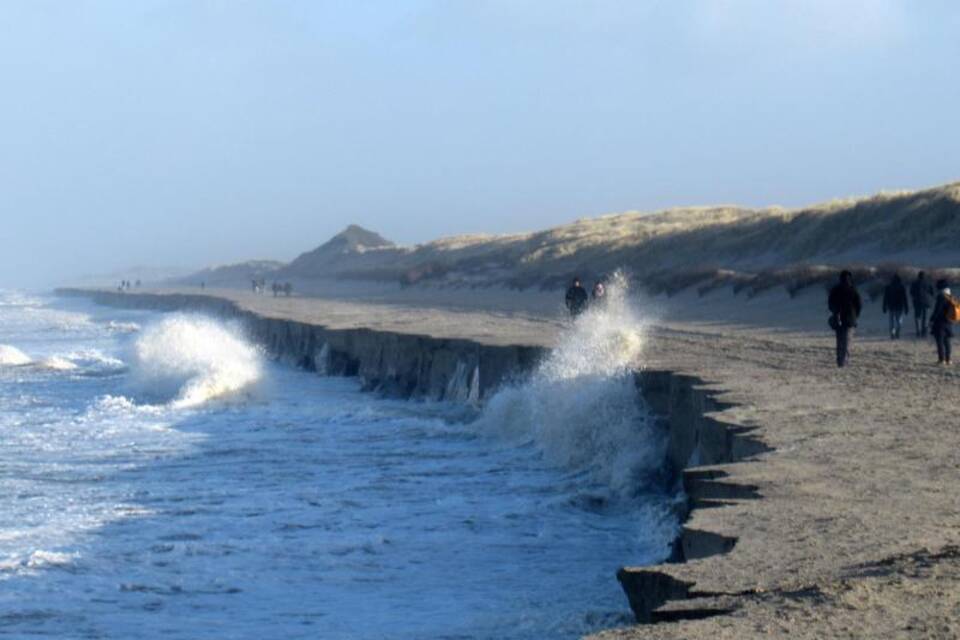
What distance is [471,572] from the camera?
10.9 m

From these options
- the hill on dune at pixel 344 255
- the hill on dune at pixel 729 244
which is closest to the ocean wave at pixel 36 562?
the hill on dune at pixel 729 244

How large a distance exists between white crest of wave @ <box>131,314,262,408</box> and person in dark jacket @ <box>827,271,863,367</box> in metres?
11.8

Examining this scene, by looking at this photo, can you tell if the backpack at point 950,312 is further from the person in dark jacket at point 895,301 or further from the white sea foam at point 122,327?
the white sea foam at point 122,327

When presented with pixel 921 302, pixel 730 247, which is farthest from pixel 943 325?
pixel 730 247

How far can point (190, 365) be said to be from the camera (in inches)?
1166

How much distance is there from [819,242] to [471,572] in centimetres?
3915

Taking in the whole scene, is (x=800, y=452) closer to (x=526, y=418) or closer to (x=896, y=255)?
(x=526, y=418)

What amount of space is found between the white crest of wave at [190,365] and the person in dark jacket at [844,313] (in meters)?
11.8

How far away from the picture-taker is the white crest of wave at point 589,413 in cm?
1558

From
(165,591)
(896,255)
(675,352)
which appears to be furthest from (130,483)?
(896,255)

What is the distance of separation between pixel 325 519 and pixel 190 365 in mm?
17005

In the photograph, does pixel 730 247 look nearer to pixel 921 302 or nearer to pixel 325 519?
pixel 921 302

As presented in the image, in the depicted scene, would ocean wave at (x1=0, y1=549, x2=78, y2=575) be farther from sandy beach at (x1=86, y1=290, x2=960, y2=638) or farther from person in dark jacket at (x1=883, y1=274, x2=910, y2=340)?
person in dark jacket at (x1=883, y1=274, x2=910, y2=340)

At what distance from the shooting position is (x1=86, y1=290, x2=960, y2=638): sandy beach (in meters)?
6.08
